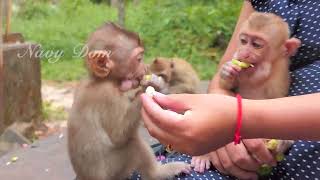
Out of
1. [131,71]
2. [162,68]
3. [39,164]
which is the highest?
[131,71]

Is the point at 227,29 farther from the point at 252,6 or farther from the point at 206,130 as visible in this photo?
the point at 206,130

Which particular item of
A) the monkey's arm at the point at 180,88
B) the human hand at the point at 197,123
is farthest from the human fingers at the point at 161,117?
the monkey's arm at the point at 180,88

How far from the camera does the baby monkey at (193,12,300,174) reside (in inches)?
76.0

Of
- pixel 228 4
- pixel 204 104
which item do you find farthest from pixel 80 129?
pixel 228 4

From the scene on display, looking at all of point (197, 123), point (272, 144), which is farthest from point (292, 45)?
point (197, 123)

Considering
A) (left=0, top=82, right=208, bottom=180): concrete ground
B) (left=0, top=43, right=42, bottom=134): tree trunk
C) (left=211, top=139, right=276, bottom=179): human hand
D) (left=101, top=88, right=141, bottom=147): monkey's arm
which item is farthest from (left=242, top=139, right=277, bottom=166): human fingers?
(left=0, top=43, right=42, bottom=134): tree trunk

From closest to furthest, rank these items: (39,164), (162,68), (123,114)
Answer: (123,114)
(39,164)
(162,68)

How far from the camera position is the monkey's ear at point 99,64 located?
1.90 metres

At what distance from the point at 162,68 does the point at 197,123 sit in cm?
238

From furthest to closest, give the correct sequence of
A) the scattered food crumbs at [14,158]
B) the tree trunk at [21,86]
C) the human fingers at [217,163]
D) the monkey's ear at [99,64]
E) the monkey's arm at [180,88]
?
the tree trunk at [21,86]
the monkey's arm at [180,88]
the scattered food crumbs at [14,158]
the monkey's ear at [99,64]
the human fingers at [217,163]

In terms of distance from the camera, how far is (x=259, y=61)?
6.55 ft

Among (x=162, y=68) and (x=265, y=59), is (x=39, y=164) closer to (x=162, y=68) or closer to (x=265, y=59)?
(x=162, y=68)

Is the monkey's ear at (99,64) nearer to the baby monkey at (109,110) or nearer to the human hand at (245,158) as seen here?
the baby monkey at (109,110)

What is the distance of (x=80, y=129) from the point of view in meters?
1.97
